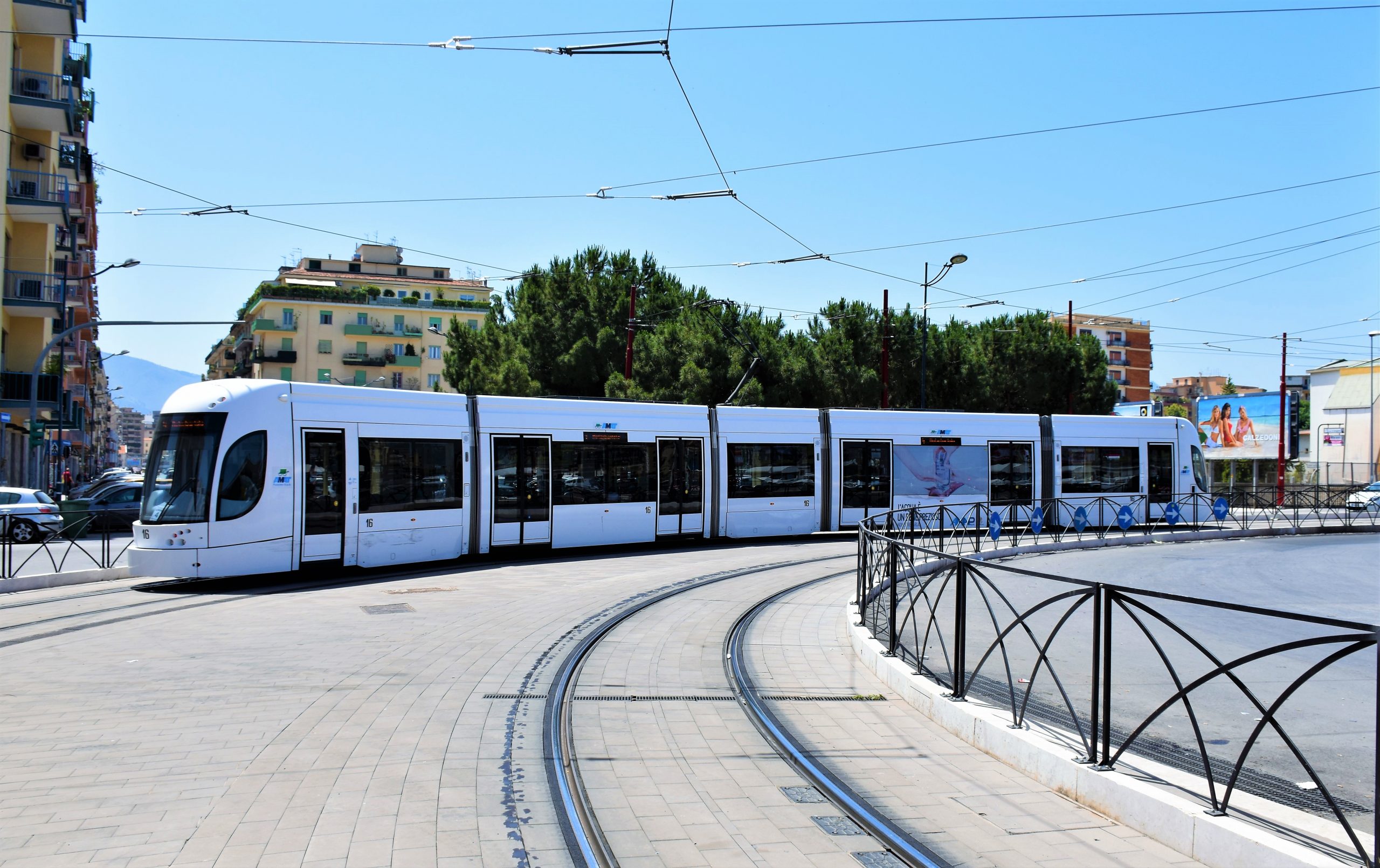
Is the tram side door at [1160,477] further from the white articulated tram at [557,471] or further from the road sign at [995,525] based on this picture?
the road sign at [995,525]

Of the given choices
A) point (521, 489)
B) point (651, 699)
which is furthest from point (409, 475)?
point (651, 699)

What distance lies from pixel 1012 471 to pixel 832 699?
1766 centimetres

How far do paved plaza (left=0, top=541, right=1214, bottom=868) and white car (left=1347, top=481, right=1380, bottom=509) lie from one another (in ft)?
102

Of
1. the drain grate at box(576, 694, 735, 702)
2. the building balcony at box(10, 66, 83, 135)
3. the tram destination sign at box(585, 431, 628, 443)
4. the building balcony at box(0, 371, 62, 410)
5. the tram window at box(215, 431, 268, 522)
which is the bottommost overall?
the drain grate at box(576, 694, 735, 702)

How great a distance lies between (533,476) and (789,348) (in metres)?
19.8

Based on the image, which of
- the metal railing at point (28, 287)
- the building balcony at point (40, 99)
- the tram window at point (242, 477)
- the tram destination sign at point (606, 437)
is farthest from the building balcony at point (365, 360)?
the tram window at point (242, 477)

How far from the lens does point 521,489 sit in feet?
59.2

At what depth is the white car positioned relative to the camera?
114 ft

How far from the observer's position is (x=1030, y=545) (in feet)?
70.5

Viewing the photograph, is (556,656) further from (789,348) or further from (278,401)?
(789,348)

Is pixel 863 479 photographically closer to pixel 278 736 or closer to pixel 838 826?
pixel 278 736

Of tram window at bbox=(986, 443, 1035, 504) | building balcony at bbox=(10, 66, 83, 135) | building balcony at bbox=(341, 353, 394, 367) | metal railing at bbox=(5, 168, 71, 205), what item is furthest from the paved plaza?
building balcony at bbox=(341, 353, 394, 367)

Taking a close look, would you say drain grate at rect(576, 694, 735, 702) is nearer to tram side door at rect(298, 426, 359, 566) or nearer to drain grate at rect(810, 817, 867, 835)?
drain grate at rect(810, 817, 867, 835)

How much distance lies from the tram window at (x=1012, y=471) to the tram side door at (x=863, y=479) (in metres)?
2.92
